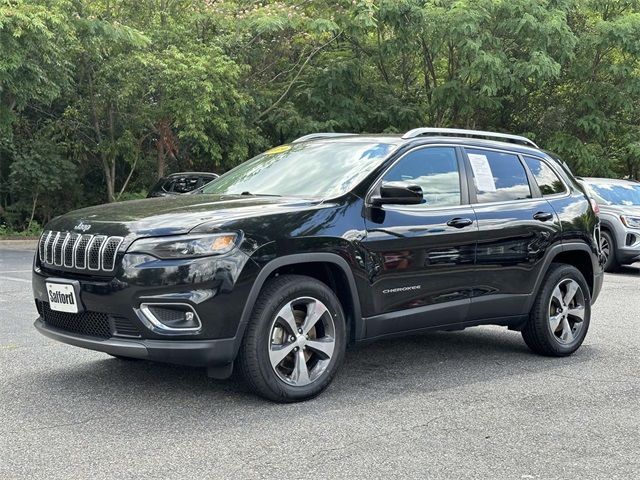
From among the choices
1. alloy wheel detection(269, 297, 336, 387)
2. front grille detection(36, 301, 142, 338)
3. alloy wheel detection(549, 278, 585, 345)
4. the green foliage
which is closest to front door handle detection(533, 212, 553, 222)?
alloy wheel detection(549, 278, 585, 345)

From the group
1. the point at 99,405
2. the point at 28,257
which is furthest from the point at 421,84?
the point at 99,405

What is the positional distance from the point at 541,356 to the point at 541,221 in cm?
114

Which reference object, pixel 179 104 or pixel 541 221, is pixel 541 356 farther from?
pixel 179 104

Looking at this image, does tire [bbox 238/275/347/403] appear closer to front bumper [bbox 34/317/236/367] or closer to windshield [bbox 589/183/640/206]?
front bumper [bbox 34/317/236/367]

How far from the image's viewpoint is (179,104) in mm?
19594

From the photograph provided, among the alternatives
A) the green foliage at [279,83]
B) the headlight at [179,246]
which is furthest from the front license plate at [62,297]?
the green foliage at [279,83]

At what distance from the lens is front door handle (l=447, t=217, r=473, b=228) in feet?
19.1

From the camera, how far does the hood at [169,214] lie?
4.69 m

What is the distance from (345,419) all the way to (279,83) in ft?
65.7

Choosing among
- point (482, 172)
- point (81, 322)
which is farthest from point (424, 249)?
point (81, 322)

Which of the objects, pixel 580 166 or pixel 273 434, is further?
pixel 580 166

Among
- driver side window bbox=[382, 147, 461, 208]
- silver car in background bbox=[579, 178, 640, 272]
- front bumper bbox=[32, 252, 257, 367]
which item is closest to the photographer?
front bumper bbox=[32, 252, 257, 367]

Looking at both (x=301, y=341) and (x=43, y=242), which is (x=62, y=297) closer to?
(x=43, y=242)

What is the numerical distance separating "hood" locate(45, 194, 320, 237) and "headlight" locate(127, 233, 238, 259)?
0.15 feet
